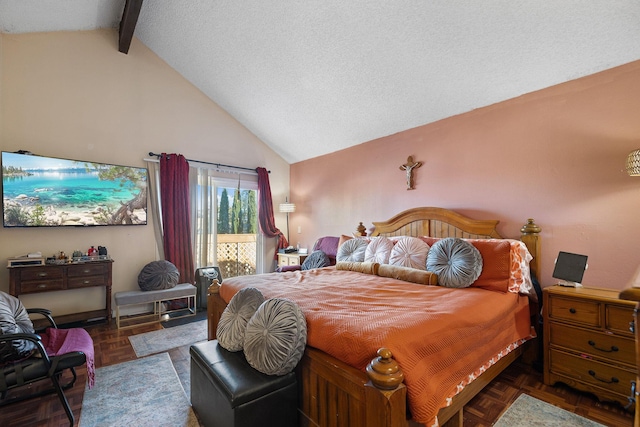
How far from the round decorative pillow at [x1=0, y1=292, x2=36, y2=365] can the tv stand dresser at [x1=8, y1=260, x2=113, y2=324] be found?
4.15 feet

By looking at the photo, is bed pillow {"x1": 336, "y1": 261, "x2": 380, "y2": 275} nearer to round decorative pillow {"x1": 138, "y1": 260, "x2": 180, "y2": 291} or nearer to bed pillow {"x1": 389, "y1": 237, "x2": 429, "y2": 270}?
bed pillow {"x1": 389, "y1": 237, "x2": 429, "y2": 270}

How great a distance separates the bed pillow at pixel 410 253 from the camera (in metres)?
2.67

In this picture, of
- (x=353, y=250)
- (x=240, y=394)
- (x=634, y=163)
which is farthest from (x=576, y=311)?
(x=240, y=394)

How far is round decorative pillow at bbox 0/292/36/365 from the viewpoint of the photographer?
5.39 ft

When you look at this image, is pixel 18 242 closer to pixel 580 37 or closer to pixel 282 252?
pixel 282 252

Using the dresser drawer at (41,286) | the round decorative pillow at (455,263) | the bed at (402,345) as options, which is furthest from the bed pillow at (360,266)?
the dresser drawer at (41,286)

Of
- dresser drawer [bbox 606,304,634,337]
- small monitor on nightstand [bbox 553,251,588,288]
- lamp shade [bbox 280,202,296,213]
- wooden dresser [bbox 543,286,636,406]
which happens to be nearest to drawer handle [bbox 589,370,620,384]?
wooden dresser [bbox 543,286,636,406]

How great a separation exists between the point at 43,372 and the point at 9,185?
2490 mm

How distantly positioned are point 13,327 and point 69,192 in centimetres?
215

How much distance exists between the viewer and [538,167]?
2.57 metres

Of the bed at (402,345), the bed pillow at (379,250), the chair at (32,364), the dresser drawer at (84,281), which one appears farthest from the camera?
the dresser drawer at (84,281)

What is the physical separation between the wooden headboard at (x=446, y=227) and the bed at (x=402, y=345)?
20 millimetres

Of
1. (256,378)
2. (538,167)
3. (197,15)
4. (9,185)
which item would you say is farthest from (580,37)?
(9,185)

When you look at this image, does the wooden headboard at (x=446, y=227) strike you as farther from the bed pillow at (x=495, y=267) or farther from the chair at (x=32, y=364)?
the chair at (x=32, y=364)
